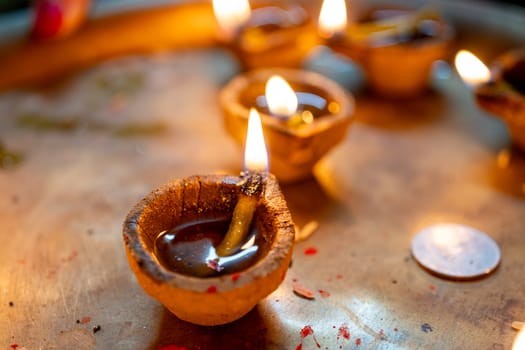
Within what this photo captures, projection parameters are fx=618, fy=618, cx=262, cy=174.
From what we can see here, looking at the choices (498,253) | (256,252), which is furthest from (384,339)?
(498,253)

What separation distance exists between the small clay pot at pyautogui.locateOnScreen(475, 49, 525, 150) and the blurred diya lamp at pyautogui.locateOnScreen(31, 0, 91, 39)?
2.03m

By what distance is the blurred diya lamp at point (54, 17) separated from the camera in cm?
311

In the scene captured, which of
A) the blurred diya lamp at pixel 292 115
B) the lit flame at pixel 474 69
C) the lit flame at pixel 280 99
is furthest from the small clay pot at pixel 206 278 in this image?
the lit flame at pixel 474 69

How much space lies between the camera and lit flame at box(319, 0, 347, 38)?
301cm

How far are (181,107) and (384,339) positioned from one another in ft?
5.49

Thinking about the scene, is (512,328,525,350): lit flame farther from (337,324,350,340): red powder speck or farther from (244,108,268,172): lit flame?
(244,108,268,172): lit flame

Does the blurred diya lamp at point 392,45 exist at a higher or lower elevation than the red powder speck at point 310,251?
higher

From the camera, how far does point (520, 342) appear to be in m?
1.72

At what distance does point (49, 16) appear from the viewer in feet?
10.2

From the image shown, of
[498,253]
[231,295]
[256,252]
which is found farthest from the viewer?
[498,253]

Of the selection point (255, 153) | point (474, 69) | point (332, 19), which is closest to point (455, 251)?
point (255, 153)

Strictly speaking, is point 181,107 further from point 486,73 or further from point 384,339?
point 384,339

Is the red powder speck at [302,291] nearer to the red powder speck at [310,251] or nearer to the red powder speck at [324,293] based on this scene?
the red powder speck at [324,293]

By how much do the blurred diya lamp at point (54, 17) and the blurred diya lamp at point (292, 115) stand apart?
1.13 m
